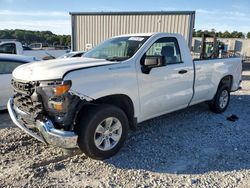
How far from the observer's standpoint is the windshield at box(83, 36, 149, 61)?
15.2 ft

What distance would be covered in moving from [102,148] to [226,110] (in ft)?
14.2

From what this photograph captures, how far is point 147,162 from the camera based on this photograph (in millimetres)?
4043

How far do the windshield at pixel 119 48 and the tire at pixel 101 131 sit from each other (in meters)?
0.98

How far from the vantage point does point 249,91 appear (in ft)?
32.8

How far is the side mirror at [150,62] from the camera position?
4246 mm

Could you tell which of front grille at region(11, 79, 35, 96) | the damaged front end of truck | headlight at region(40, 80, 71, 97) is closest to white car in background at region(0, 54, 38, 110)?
front grille at region(11, 79, 35, 96)

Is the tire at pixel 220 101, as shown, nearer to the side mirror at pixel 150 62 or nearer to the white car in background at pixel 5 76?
the side mirror at pixel 150 62

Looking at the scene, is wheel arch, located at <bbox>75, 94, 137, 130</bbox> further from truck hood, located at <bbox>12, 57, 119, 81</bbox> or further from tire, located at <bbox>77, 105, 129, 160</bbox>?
truck hood, located at <bbox>12, 57, 119, 81</bbox>

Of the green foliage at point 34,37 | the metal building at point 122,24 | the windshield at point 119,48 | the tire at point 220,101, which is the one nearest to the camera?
the windshield at point 119,48

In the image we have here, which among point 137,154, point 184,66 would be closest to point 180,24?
point 184,66

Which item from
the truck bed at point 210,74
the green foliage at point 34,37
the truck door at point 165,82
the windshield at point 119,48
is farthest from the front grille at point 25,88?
the green foliage at point 34,37

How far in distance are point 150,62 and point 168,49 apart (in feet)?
3.66

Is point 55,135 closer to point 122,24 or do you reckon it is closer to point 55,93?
point 55,93

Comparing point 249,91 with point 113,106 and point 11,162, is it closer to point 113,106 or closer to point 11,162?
point 113,106
